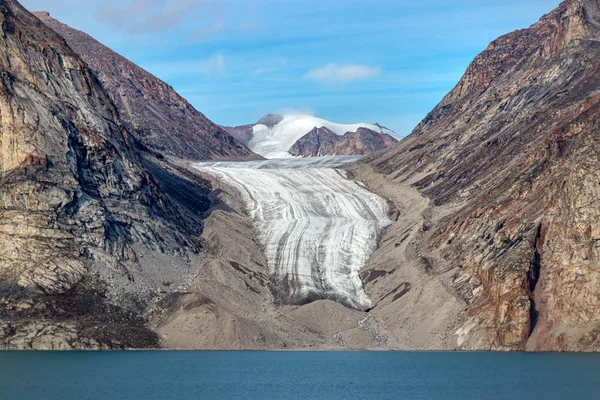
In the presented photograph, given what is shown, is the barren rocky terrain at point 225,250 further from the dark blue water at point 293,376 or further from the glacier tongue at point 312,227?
the dark blue water at point 293,376

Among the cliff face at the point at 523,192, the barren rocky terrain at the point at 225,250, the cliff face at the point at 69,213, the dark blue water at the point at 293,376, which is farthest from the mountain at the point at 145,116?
the dark blue water at the point at 293,376

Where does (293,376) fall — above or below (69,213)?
below

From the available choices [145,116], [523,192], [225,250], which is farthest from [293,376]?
[145,116]

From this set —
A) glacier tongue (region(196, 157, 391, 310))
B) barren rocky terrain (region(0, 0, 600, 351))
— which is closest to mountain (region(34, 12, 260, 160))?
glacier tongue (region(196, 157, 391, 310))

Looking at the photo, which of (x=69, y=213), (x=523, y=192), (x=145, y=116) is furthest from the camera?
(x=145, y=116)

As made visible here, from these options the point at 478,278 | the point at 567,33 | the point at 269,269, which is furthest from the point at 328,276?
the point at 567,33

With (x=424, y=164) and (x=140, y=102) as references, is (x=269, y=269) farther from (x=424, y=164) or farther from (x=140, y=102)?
(x=140, y=102)

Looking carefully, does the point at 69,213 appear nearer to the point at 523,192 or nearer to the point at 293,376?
the point at 293,376
